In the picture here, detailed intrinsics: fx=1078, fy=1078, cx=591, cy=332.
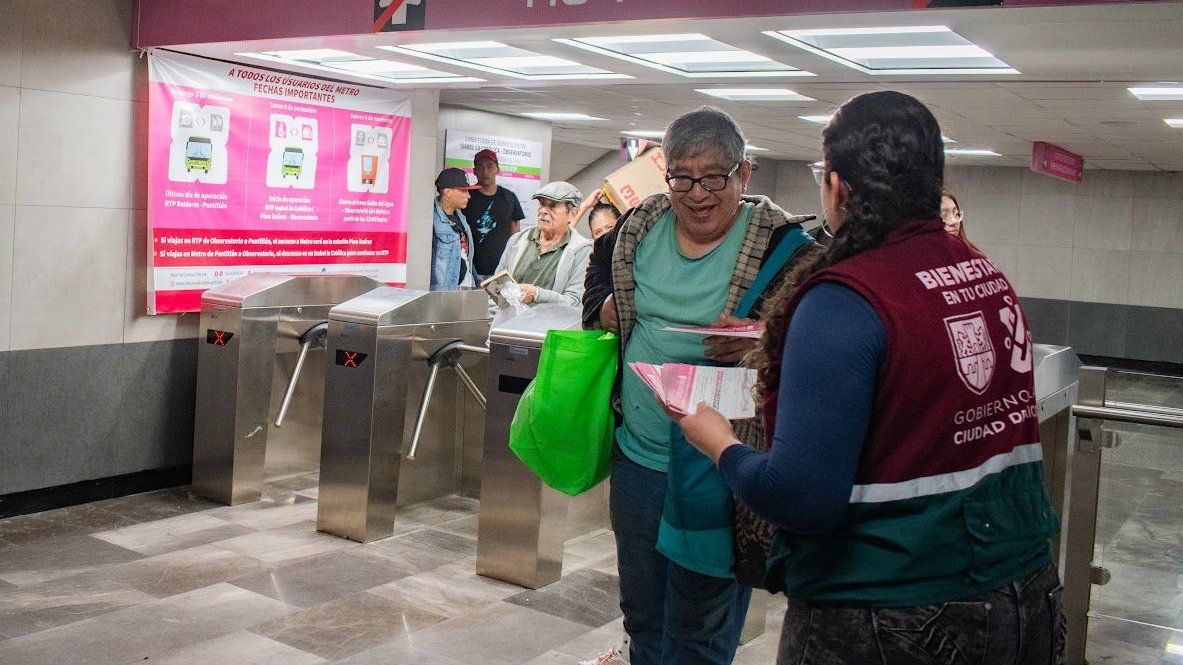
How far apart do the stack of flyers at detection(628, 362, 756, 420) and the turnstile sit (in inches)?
141

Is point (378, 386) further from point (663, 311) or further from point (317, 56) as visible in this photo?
point (663, 311)

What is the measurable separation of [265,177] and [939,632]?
477 centimetres

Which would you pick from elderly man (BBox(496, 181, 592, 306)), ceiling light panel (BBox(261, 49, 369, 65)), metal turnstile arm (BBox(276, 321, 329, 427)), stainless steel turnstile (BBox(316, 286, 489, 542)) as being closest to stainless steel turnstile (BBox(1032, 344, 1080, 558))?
elderly man (BBox(496, 181, 592, 306))

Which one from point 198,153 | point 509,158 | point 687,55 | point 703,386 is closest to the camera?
point 703,386

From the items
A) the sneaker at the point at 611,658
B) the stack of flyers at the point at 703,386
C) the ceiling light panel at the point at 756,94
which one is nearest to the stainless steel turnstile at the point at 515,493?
the sneaker at the point at 611,658

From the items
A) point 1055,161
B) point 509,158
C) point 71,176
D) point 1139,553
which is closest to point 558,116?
point 509,158

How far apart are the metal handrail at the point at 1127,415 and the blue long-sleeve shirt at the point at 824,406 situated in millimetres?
2215

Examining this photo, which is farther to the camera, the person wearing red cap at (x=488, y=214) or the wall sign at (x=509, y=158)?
the person wearing red cap at (x=488, y=214)

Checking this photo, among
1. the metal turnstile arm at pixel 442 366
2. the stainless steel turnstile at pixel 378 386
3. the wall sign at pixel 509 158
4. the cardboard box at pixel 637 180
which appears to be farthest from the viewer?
the wall sign at pixel 509 158

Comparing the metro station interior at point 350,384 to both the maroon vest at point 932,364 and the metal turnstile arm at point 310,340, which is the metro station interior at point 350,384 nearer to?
the metal turnstile arm at point 310,340

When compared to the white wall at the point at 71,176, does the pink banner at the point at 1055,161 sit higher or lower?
higher

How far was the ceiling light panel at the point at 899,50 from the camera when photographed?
391 cm

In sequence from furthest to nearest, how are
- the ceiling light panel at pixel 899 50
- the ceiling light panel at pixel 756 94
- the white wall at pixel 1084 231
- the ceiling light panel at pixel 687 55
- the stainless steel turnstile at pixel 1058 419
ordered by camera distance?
the white wall at pixel 1084 231 → the ceiling light panel at pixel 756 94 → the ceiling light panel at pixel 687 55 → the ceiling light panel at pixel 899 50 → the stainless steel turnstile at pixel 1058 419

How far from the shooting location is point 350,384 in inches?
175
